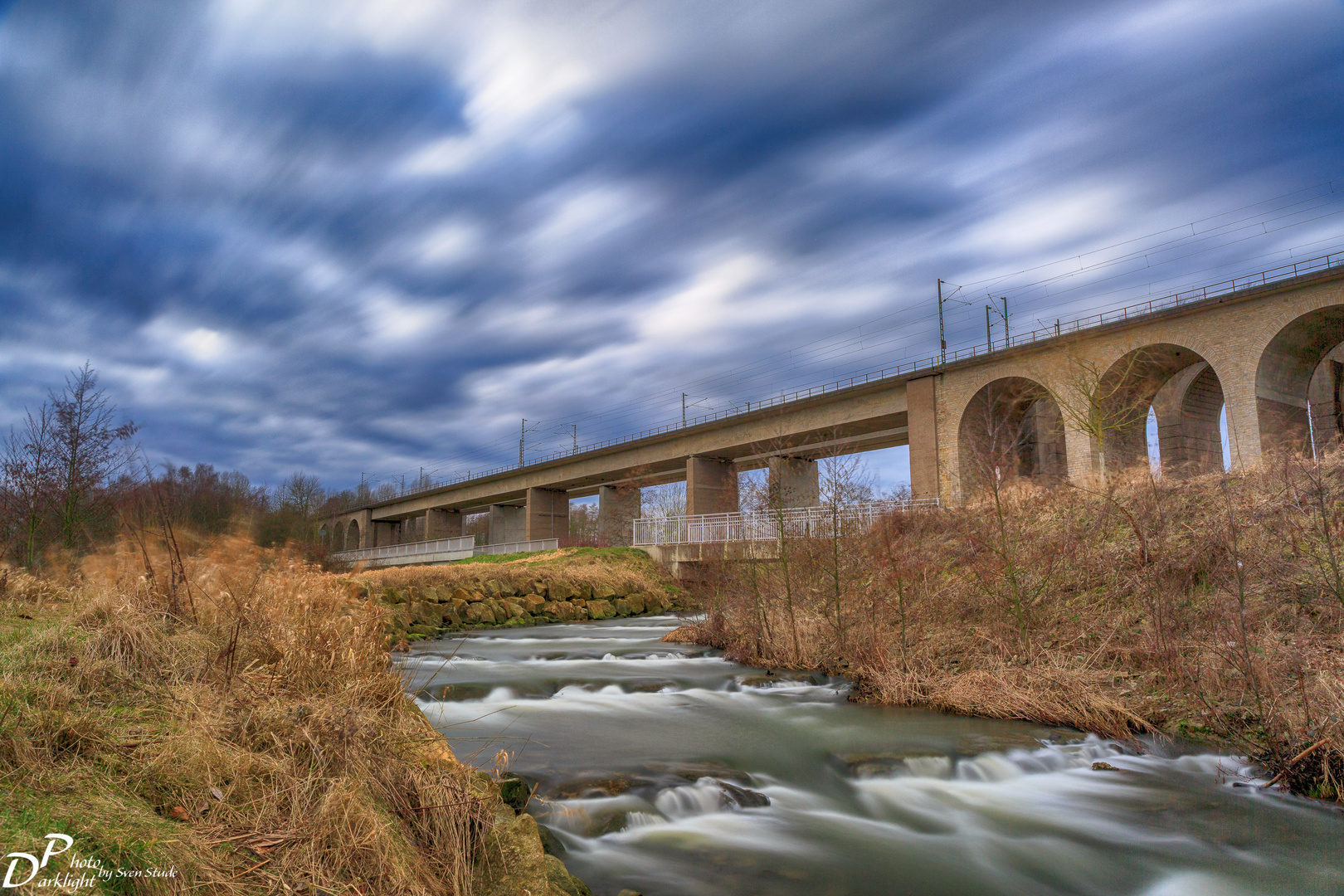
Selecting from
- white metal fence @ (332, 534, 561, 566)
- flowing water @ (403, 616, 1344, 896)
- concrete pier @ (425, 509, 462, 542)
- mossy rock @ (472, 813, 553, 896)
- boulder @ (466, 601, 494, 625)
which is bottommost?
flowing water @ (403, 616, 1344, 896)

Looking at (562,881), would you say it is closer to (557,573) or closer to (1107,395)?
(557,573)

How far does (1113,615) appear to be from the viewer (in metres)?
10.9

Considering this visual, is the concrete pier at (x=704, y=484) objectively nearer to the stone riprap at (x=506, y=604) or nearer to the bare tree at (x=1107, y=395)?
the stone riprap at (x=506, y=604)

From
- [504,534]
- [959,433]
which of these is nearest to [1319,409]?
[959,433]

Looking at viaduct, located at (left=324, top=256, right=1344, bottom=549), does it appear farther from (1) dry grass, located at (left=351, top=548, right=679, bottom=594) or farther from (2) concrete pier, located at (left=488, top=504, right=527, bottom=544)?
(2) concrete pier, located at (left=488, top=504, right=527, bottom=544)

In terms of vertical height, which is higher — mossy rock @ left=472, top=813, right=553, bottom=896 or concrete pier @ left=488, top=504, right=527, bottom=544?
concrete pier @ left=488, top=504, right=527, bottom=544

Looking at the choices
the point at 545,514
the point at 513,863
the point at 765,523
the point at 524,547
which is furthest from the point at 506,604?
the point at 545,514

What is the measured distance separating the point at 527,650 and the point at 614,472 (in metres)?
39.4

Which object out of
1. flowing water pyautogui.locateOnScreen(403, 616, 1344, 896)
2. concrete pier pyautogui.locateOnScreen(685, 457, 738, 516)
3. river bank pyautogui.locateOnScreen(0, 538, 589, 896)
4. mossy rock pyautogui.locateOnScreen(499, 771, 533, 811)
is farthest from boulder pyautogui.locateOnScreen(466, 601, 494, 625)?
concrete pier pyautogui.locateOnScreen(685, 457, 738, 516)

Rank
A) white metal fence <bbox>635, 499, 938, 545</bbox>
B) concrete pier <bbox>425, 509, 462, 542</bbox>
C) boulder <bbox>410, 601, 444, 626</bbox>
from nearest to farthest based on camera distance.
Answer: white metal fence <bbox>635, 499, 938, 545</bbox>
boulder <bbox>410, 601, 444, 626</bbox>
concrete pier <bbox>425, 509, 462, 542</bbox>

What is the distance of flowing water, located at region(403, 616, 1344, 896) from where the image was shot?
536cm

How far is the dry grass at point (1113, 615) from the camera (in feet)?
25.9

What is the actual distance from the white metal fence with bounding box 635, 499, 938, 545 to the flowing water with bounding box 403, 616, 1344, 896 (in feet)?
17.5

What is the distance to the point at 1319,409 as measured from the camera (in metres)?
36.7
